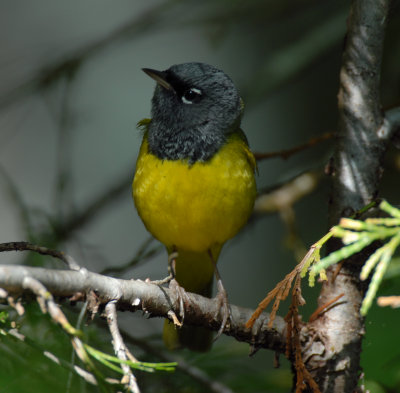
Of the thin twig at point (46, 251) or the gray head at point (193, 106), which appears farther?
the gray head at point (193, 106)

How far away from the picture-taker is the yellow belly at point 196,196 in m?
2.78

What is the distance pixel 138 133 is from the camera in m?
4.24

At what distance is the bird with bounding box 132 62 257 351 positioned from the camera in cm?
280

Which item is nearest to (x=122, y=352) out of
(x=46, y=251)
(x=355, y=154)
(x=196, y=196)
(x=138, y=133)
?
(x=46, y=251)

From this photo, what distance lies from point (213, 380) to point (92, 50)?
2.46 metres

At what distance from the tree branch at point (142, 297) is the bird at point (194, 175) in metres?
0.07

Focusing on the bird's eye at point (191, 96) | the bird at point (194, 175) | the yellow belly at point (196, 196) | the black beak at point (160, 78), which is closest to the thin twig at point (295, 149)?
the bird at point (194, 175)

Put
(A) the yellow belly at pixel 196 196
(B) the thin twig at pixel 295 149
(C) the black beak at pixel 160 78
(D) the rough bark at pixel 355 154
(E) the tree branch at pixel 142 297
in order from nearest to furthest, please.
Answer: (E) the tree branch at pixel 142 297 < (D) the rough bark at pixel 355 154 < (A) the yellow belly at pixel 196 196 < (B) the thin twig at pixel 295 149 < (C) the black beak at pixel 160 78

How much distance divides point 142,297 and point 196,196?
89 centimetres

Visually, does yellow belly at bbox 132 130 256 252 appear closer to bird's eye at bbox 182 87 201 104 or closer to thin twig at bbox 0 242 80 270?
bird's eye at bbox 182 87 201 104

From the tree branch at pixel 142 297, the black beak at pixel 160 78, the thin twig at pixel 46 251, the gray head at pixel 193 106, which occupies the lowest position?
the tree branch at pixel 142 297

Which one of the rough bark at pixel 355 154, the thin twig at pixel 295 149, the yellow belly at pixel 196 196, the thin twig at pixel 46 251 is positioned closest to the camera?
the thin twig at pixel 46 251

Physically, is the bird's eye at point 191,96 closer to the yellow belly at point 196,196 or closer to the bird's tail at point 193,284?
the yellow belly at point 196,196

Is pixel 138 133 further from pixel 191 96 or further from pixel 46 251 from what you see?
pixel 46 251
